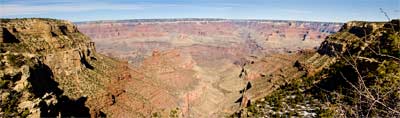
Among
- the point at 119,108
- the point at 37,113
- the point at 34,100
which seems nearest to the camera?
the point at 37,113

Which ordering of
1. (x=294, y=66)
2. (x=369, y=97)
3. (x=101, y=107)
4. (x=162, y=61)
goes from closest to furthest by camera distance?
1. (x=369, y=97)
2. (x=101, y=107)
3. (x=294, y=66)
4. (x=162, y=61)

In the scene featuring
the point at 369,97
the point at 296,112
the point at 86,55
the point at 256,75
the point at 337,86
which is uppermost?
the point at 369,97

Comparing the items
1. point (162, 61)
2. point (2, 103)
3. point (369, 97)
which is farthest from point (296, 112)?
point (162, 61)

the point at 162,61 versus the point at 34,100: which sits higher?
the point at 34,100

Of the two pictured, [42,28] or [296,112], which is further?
[42,28]

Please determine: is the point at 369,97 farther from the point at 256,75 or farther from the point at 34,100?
the point at 256,75

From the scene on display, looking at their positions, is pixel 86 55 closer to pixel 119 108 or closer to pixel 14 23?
pixel 14 23
